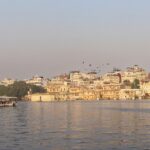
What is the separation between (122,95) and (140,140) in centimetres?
16658

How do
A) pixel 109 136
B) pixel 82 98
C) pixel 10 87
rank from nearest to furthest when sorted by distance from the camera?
pixel 109 136 → pixel 10 87 → pixel 82 98

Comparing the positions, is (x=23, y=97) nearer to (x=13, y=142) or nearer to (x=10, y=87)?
(x=10, y=87)

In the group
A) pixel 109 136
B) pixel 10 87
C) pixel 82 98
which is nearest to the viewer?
pixel 109 136

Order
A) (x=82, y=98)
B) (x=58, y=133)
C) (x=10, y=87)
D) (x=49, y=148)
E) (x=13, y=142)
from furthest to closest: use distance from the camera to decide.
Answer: (x=82, y=98) → (x=10, y=87) → (x=58, y=133) → (x=13, y=142) → (x=49, y=148)

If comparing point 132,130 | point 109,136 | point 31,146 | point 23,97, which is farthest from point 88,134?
point 23,97

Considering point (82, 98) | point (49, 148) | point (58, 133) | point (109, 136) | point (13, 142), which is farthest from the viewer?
point (82, 98)

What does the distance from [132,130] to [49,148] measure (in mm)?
11289

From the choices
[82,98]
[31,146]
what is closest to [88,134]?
[31,146]

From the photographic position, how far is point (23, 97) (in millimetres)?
177750

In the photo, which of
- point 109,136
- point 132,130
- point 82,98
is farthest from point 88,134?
point 82,98

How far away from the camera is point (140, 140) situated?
3219 centimetres

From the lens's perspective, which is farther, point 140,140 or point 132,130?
point 132,130

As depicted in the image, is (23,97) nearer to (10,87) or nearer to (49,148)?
(10,87)

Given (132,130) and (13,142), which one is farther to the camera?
(132,130)
